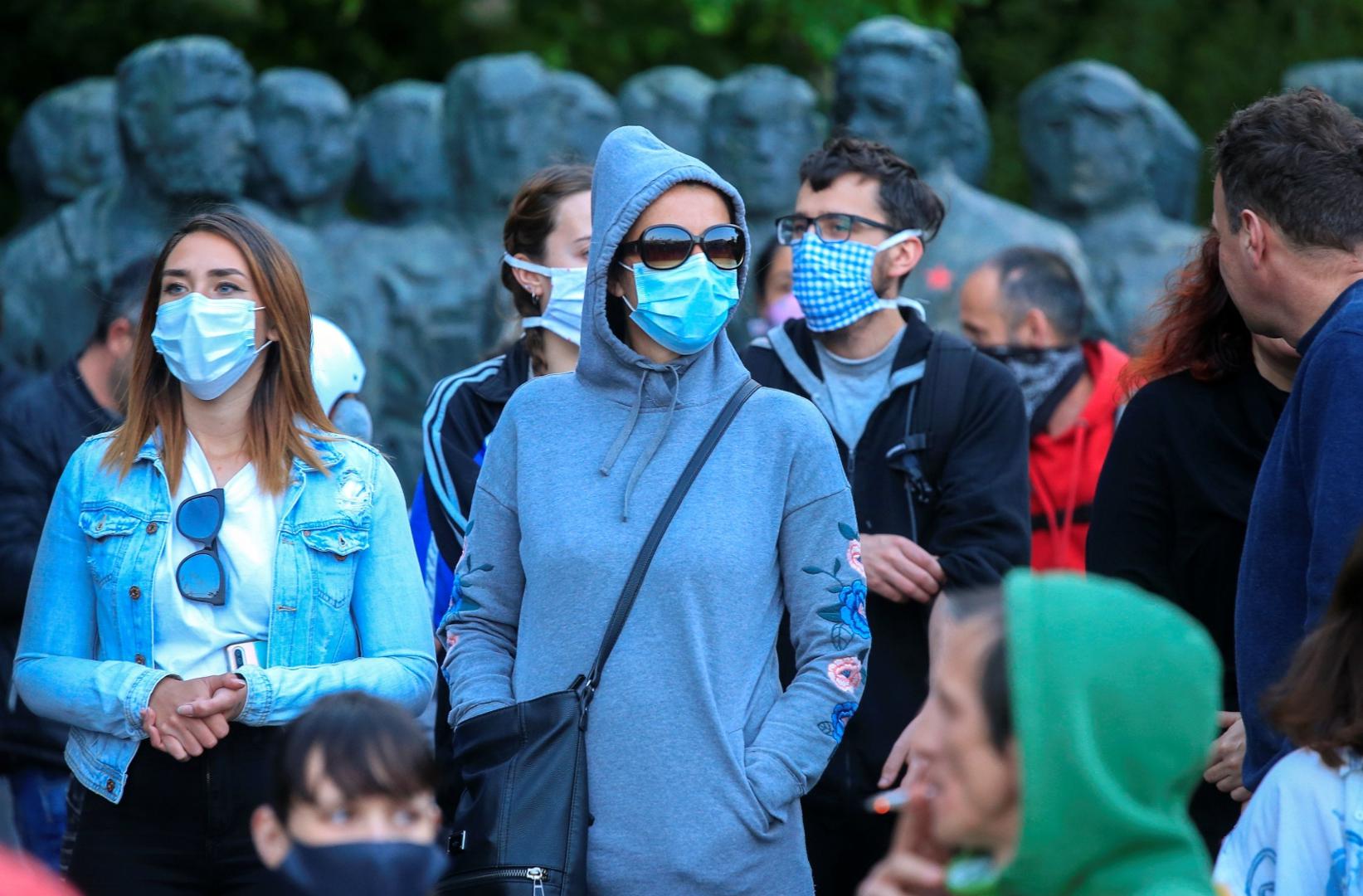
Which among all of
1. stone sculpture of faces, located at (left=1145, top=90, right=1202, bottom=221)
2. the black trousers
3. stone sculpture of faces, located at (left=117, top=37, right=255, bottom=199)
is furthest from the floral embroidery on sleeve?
stone sculpture of faces, located at (left=1145, top=90, right=1202, bottom=221)

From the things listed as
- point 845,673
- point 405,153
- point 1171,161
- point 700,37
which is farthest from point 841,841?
point 700,37

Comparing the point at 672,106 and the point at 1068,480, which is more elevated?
the point at 672,106

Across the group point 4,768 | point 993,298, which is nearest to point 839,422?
point 993,298

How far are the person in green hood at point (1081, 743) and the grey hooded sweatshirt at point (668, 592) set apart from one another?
107 centimetres

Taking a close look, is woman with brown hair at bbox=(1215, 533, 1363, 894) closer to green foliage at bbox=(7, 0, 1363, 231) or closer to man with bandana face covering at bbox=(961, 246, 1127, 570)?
man with bandana face covering at bbox=(961, 246, 1127, 570)

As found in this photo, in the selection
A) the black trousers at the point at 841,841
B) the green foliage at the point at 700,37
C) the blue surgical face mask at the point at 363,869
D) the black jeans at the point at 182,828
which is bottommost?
the black trousers at the point at 841,841

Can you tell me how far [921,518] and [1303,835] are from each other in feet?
5.29

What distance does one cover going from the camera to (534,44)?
14.8m

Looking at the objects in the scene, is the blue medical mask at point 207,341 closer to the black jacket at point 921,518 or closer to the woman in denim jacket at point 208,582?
the woman in denim jacket at point 208,582

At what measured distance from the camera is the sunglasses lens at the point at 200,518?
3.71 metres

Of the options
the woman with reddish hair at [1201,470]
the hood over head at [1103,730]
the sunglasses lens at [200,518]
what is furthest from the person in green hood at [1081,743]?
the sunglasses lens at [200,518]

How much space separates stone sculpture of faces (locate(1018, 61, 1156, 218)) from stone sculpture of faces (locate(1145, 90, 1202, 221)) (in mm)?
263

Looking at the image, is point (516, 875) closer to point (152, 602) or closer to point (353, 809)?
point (353, 809)

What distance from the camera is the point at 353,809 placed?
2.74 m
